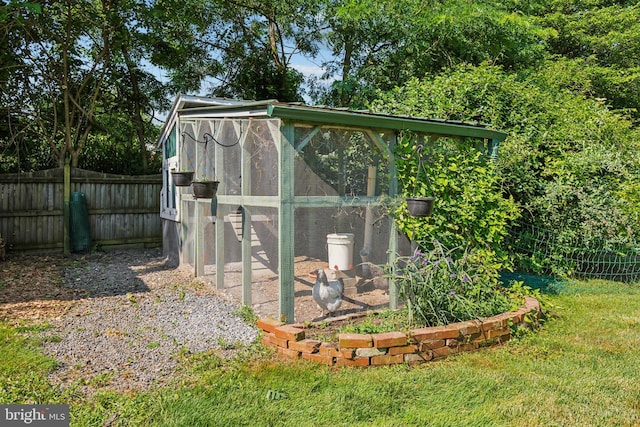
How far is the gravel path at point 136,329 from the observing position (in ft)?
11.5

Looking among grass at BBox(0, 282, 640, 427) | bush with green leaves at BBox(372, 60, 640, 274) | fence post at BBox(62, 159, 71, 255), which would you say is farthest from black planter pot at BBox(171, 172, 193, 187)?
fence post at BBox(62, 159, 71, 255)

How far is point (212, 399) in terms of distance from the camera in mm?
2959

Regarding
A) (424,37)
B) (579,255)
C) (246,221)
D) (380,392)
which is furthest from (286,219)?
(424,37)

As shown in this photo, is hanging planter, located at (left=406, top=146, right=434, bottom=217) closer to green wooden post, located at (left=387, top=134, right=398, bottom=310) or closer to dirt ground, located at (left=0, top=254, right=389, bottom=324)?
green wooden post, located at (left=387, top=134, right=398, bottom=310)

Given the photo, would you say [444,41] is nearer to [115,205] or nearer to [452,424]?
[115,205]

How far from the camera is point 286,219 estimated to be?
13.8 ft

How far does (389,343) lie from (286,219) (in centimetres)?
145

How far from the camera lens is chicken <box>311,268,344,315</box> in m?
4.56

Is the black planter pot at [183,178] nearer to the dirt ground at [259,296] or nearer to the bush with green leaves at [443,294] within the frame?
the dirt ground at [259,296]

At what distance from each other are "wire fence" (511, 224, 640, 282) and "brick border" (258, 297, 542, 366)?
3.35 meters

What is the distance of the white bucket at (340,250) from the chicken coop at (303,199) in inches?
0.5

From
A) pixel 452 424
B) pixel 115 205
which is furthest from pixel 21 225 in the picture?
pixel 452 424

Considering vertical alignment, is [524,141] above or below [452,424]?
above

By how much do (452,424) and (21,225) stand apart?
870cm
